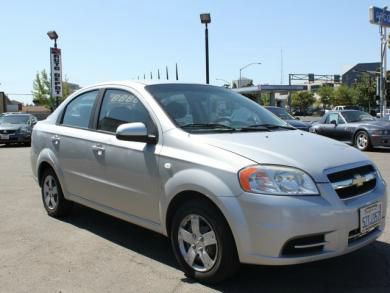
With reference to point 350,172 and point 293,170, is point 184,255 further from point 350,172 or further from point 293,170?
point 350,172

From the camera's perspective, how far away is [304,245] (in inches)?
139

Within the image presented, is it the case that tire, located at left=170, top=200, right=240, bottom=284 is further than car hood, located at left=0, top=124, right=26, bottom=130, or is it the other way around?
car hood, located at left=0, top=124, right=26, bottom=130

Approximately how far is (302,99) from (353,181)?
112 meters

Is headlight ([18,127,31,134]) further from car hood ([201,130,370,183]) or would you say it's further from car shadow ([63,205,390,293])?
car hood ([201,130,370,183])

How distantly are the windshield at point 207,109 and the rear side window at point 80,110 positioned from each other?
3.22ft

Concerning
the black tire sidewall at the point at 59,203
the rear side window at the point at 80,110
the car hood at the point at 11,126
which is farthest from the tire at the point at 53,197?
the car hood at the point at 11,126

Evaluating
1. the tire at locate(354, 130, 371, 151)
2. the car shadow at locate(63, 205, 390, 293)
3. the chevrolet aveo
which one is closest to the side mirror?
the chevrolet aveo

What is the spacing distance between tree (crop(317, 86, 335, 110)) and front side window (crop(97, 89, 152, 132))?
96.8 meters

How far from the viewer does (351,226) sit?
144 inches

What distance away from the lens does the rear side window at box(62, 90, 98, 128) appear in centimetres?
549

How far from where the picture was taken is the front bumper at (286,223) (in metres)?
3.46

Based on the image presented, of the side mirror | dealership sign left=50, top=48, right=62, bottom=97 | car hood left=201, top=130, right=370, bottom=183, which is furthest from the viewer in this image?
dealership sign left=50, top=48, right=62, bottom=97

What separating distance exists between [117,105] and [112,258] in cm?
152

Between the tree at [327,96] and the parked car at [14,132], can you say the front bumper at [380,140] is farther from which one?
the tree at [327,96]
